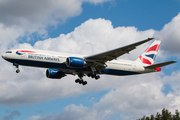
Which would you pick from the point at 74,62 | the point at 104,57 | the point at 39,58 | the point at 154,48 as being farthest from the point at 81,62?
the point at 154,48

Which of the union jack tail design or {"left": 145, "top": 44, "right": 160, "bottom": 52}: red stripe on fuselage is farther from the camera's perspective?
{"left": 145, "top": 44, "right": 160, "bottom": 52}: red stripe on fuselage

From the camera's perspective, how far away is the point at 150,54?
150 ft

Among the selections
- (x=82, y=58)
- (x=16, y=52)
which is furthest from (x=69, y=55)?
(x=16, y=52)

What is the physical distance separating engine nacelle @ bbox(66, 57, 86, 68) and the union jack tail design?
13.6 m

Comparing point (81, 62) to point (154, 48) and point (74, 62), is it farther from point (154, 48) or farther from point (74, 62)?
point (154, 48)

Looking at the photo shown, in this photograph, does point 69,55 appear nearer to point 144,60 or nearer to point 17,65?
point 17,65

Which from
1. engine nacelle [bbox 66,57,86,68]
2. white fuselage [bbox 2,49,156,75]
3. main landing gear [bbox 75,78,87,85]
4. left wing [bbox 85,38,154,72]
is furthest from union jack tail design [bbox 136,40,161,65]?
engine nacelle [bbox 66,57,86,68]

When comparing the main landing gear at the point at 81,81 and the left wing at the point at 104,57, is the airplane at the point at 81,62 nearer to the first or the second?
the left wing at the point at 104,57

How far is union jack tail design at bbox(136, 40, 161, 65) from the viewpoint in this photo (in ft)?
145

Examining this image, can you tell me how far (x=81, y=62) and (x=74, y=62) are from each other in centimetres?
126

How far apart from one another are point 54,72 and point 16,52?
10.3 metres

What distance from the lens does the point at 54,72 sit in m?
42.6

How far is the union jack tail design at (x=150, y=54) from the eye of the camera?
44.1 meters

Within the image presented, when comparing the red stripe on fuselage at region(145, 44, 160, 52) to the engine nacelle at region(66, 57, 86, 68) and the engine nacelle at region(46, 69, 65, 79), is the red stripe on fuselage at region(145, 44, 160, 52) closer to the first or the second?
the engine nacelle at region(66, 57, 86, 68)
